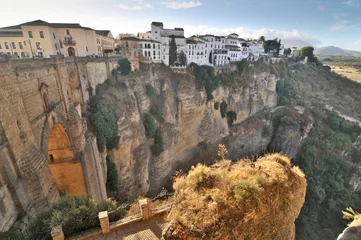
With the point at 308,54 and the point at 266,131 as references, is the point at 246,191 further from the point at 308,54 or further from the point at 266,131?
the point at 308,54

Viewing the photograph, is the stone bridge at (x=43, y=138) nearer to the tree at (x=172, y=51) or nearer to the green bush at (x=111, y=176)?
the green bush at (x=111, y=176)

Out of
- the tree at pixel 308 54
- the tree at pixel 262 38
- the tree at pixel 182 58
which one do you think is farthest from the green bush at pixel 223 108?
the tree at pixel 308 54

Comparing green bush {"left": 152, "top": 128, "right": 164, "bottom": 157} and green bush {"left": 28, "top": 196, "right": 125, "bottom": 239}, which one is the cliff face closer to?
green bush {"left": 152, "top": 128, "right": 164, "bottom": 157}

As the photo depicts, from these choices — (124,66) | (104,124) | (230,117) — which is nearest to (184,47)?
(124,66)

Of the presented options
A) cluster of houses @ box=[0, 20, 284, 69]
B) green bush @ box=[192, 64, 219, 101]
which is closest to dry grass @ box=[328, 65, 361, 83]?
cluster of houses @ box=[0, 20, 284, 69]

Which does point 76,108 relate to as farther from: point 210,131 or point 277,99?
point 277,99

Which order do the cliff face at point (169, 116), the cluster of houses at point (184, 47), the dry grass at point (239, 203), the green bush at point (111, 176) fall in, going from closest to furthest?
the dry grass at point (239, 203) → the green bush at point (111, 176) → the cliff face at point (169, 116) → the cluster of houses at point (184, 47)
